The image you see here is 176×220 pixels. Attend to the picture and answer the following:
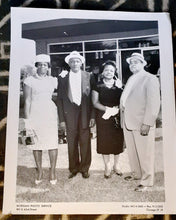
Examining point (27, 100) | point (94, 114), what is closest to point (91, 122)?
point (94, 114)

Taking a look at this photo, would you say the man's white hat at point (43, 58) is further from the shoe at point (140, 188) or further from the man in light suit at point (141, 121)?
the shoe at point (140, 188)

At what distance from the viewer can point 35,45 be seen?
0.53m

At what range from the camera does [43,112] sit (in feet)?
1.70

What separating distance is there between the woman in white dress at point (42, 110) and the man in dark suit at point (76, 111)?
2 cm

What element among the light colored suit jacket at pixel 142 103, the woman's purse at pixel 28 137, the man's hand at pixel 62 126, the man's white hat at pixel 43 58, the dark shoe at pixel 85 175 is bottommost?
the dark shoe at pixel 85 175

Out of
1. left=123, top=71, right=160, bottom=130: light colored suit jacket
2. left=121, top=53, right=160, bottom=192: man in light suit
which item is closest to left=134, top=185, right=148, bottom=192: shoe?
left=121, top=53, right=160, bottom=192: man in light suit

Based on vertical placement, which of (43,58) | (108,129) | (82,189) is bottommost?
(82,189)

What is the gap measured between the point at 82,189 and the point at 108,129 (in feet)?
0.37

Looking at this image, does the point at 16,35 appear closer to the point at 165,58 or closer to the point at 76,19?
the point at 76,19

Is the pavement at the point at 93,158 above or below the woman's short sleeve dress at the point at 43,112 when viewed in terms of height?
below

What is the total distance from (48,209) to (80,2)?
0.38 m

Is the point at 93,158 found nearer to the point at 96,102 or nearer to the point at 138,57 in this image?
the point at 96,102

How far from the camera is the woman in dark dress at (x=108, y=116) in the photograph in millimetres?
511

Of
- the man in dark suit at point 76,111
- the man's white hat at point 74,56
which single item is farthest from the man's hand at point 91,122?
the man's white hat at point 74,56
